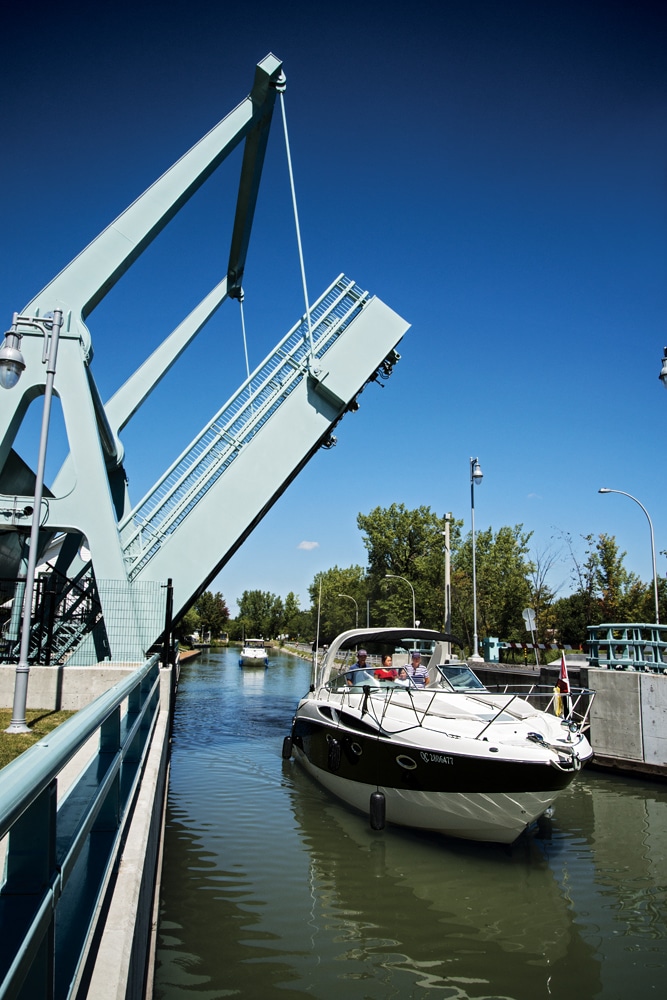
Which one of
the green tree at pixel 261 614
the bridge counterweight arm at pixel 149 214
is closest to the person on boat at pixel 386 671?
the bridge counterweight arm at pixel 149 214

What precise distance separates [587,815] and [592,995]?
19.6 ft

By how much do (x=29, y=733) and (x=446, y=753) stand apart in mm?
5238

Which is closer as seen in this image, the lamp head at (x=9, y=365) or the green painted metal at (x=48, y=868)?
the green painted metal at (x=48, y=868)

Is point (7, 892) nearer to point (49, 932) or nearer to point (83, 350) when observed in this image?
point (49, 932)

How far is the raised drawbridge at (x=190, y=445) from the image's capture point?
12.1 metres

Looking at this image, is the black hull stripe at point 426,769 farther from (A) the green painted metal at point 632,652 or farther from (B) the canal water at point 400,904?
(A) the green painted metal at point 632,652

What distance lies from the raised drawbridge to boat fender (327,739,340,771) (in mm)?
3818

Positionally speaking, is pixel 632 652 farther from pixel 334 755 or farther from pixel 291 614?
pixel 291 614

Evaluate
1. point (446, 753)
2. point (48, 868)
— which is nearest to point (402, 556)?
point (446, 753)

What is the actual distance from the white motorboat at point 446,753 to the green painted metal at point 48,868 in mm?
6454

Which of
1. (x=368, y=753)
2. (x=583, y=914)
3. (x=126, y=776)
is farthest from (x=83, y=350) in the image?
(x=583, y=914)

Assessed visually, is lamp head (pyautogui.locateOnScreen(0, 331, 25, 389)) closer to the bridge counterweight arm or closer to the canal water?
the bridge counterweight arm

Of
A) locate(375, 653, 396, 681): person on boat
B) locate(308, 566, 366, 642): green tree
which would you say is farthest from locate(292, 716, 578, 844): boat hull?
locate(308, 566, 366, 642): green tree

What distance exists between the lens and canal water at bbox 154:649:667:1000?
5730 millimetres
